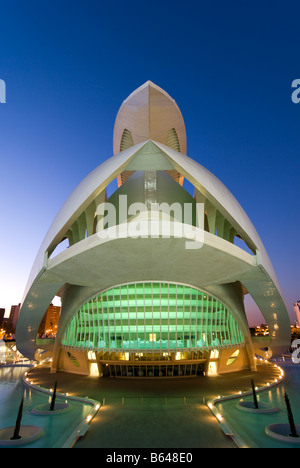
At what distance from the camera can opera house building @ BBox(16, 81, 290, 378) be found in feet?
52.3

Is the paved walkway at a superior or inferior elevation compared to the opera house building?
inferior

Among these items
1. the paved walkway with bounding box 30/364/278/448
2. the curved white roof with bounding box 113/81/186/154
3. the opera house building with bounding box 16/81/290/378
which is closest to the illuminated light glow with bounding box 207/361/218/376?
the opera house building with bounding box 16/81/290/378

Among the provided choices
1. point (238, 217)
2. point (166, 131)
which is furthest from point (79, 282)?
point (166, 131)

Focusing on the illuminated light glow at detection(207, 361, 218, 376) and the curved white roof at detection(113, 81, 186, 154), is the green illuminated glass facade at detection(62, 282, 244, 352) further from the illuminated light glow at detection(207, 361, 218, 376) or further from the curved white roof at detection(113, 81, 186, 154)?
the curved white roof at detection(113, 81, 186, 154)

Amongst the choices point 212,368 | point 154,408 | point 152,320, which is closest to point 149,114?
point 152,320

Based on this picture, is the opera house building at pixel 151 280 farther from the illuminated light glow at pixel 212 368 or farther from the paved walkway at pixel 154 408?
the paved walkway at pixel 154 408

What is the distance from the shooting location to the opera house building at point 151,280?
15.9 metres

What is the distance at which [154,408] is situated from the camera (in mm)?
14633

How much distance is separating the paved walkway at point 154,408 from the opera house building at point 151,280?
2.41 m

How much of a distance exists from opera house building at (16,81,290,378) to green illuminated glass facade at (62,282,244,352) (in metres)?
0.09

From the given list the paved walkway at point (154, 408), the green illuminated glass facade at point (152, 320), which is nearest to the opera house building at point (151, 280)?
the green illuminated glass facade at point (152, 320)

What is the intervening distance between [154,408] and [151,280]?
10.4 m

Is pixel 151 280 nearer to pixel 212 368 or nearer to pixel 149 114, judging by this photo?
pixel 212 368

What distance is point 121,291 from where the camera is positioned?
78.4ft
